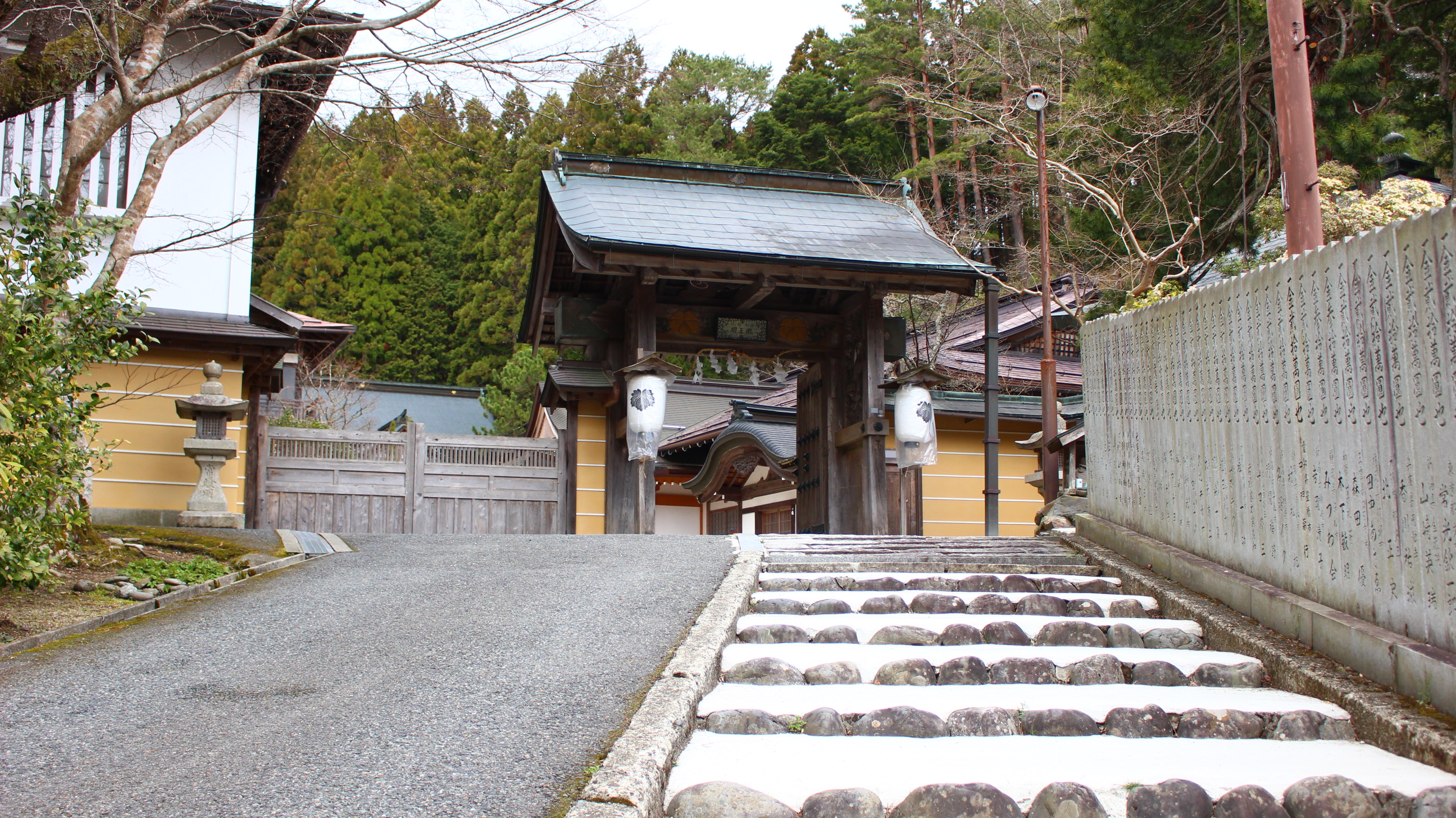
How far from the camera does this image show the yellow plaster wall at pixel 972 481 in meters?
14.7

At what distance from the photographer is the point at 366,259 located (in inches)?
1223

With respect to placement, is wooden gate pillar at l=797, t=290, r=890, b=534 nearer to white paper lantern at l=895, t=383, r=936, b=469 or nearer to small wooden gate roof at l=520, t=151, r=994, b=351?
white paper lantern at l=895, t=383, r=936, b=469

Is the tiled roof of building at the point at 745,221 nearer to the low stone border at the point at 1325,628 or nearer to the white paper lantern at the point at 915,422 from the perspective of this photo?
the white paper lantern at the point at 915,422

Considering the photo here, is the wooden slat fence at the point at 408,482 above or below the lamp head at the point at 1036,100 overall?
below

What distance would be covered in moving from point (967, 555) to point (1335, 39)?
10414mm

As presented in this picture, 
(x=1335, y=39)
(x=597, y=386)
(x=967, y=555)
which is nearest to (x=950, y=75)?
(x=1335, y=39)

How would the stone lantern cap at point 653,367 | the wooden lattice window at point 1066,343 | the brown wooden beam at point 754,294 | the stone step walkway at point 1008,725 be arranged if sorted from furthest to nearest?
the wooden lattice window at point 1066,343 → the brown wooden beam at point 754,294 → the stone lantern cap at point 653,367 → the stone step walkway at point 1008,725

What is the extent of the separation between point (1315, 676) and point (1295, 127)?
429cm

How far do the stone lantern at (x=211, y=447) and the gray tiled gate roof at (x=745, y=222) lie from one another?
3924 millimetres

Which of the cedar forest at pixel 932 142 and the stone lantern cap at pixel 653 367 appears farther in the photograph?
the cedar forest at pixel 932 142

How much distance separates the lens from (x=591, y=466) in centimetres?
1339

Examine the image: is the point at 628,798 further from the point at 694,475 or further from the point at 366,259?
the point at 366,259

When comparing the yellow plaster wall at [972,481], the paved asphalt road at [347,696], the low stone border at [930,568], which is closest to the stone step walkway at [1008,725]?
the paved asphalt road at [347,696]

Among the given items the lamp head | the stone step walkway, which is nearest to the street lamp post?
the lamp head
